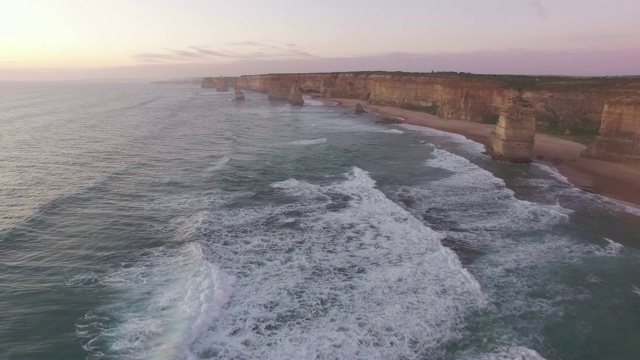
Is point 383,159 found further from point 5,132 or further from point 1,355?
point 5,132

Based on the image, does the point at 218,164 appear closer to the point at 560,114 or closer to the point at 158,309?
the point at 158,309

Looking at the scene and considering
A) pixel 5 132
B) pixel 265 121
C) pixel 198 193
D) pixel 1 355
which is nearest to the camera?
pixel 1 355

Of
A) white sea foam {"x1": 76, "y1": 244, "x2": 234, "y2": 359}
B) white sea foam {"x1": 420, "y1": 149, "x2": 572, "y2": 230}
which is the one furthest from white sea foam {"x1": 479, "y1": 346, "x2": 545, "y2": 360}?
white sea foam {"x1": 420, "y1": 149, "x2": 572, "y2": 230}

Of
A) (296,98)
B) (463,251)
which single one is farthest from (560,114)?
(296,98)

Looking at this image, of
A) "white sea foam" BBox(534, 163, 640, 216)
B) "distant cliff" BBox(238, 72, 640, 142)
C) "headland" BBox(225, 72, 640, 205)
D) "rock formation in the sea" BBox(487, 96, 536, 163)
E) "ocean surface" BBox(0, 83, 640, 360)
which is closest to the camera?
"ocean surface" BBox(0, 83, 640, 360)

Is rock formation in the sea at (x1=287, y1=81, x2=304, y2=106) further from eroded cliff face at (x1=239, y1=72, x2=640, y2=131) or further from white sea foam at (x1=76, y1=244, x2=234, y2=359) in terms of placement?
white sea foam at (x1=76, y1=244, x2=234, y2=359)

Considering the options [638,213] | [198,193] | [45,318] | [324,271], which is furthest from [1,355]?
[638,213]

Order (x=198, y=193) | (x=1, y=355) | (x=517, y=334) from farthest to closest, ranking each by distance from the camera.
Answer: (x=198, y=193) < (x=517, y=334) < (x=1, y=355)
